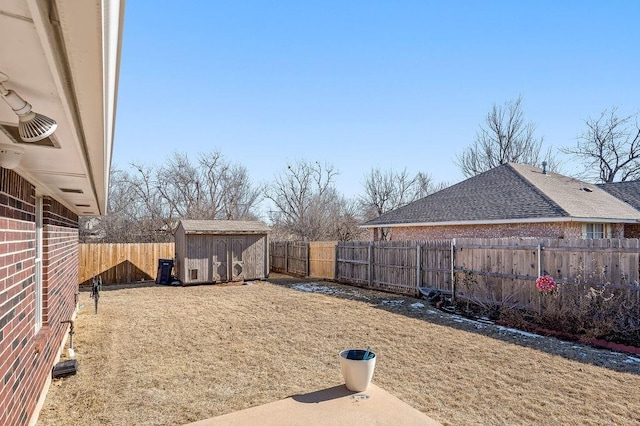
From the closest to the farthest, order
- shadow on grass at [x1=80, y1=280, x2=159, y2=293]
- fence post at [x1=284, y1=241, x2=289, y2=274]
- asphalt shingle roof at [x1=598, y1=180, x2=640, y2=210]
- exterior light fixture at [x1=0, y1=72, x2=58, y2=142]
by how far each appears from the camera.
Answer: exterior light fixture at [x1=0, y1=72, x2=58, y2=142] < shadow on grass at [x1=80, y1=280, x2=159, y2=293] < asphalt shingle roof at [x1=598, y1=180, x2=640, y2=210] < fence post at [x1=284, y1=241, x2=289, y2=274]

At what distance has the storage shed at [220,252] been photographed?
49.3 ft

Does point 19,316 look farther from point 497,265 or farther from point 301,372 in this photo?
point 497,265

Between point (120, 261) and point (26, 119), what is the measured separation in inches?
633

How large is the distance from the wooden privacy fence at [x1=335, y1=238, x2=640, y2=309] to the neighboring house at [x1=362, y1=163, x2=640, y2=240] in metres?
2.93

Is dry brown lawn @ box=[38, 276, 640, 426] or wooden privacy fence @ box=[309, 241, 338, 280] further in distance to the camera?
wooden privacy fence @ box=[309, 241, 338, 280]

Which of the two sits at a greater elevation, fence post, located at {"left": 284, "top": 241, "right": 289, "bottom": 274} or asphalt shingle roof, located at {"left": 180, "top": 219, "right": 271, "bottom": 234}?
asphalt shingle roof, located at {"left": 180, "top": 219, "right": 271, "bottom": 234}

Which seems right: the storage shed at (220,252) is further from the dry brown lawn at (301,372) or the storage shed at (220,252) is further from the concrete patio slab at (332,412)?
the concrete patio slab at (332,412)

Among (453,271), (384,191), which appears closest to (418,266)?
(453,271)

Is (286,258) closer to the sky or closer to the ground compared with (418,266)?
closer to the ground

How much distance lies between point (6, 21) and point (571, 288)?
8865 millimetres

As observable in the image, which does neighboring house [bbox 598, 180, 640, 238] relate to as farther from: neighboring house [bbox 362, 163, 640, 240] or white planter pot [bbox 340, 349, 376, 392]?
white planter pot [bbox 340, 349, 376, 392]

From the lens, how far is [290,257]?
61.7ft

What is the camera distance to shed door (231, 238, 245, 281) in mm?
15820

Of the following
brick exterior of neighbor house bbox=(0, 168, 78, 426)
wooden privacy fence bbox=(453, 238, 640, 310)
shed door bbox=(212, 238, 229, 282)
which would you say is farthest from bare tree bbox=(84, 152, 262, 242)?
brick exterior of neighbor house bbox=(0, 168, 78, 426)
